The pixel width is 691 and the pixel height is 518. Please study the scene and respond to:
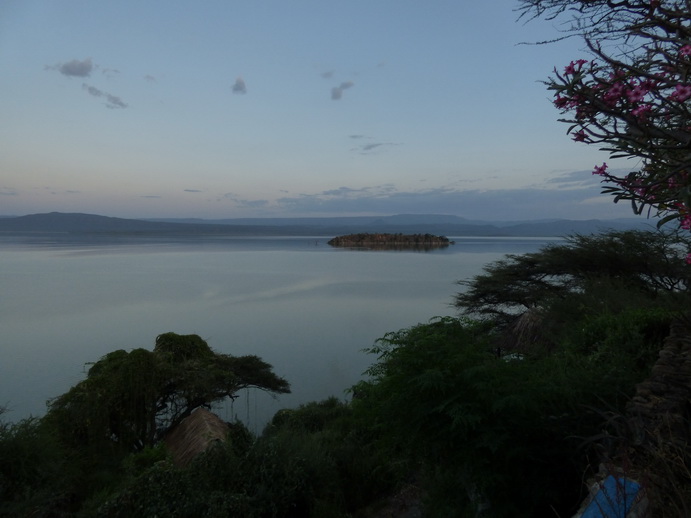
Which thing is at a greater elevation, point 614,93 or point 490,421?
point 614,93

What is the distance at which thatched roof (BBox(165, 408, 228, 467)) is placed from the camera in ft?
24.0

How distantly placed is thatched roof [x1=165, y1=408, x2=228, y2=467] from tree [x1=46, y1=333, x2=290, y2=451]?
602 millimetres

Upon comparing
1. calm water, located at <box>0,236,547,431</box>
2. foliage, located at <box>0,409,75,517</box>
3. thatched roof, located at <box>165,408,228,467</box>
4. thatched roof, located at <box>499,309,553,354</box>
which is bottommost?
calm water, located at <box>0,236,547,431</box>

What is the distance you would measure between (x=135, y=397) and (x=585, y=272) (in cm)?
1357

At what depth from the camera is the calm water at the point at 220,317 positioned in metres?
15.5

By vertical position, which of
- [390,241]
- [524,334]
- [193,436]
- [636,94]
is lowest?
[193,436]

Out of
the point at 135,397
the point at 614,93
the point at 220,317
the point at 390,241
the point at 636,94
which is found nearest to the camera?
the point at 636,94

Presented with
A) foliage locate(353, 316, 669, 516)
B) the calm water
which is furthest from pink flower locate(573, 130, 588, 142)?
the calm water

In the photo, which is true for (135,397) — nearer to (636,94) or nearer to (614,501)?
(614,501)

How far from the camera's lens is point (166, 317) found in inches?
1030

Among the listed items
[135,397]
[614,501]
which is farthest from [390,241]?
[614,501]

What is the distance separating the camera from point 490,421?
13.4 ft

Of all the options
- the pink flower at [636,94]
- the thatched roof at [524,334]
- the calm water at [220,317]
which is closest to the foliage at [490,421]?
the pink flower at [636,94]

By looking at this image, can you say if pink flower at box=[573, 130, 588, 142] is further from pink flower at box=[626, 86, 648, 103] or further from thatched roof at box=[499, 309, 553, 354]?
thatched roof at box=[499, 309, 553, 354]
